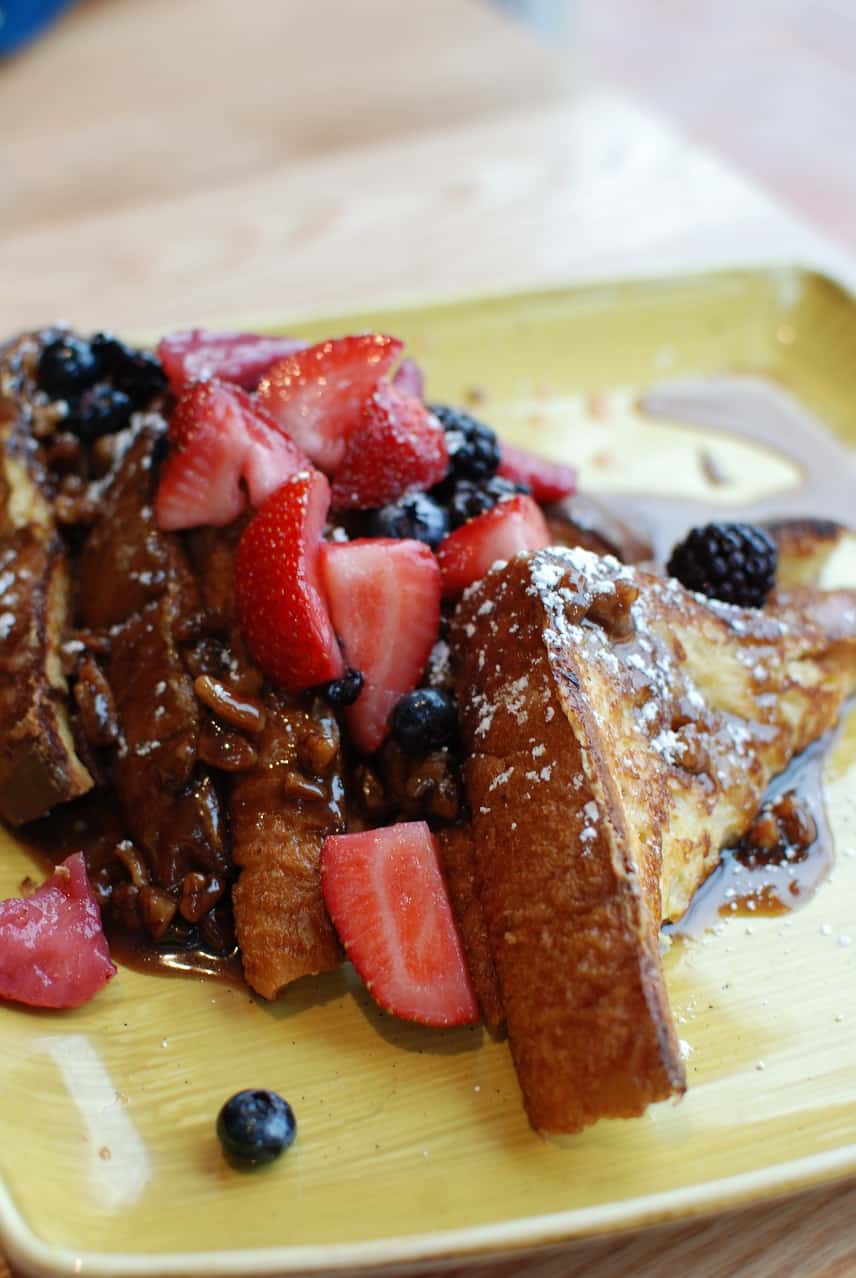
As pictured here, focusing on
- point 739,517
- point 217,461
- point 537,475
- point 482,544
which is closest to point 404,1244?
point 482,544

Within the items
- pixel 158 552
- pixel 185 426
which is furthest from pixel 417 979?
pixel 185 426

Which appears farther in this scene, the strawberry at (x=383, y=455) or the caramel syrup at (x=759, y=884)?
the strawberry at (x=383, y=455)

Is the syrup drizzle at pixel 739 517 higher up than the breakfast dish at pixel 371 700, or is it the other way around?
the breakfast dish at pixel 371 700

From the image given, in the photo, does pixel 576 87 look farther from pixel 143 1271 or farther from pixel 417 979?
pixel 143 1271

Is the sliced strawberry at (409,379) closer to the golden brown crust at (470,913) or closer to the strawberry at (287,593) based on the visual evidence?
the strawberry at (287,593)

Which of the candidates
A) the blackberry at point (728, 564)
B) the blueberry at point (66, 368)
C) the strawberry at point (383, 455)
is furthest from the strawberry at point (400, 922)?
the blueberry at point (66, 368)

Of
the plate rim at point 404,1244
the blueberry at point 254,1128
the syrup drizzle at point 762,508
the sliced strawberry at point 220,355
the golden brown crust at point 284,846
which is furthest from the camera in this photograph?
the sliced strawberry at point 220,355

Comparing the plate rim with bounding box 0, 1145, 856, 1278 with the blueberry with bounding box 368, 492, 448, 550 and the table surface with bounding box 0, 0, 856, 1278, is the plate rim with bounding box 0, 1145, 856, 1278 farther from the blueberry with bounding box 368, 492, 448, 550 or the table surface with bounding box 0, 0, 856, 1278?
the table surface with bounding box 0, 0, 856, 1278
